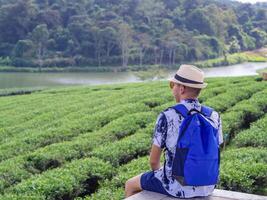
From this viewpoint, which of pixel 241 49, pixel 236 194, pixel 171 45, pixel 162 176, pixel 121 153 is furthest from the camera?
pixel 241 49

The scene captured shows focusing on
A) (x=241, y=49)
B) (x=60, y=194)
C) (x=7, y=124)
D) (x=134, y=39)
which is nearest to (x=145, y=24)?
(x=134, y=39)

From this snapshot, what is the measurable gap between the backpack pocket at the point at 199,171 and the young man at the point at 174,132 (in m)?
0.10

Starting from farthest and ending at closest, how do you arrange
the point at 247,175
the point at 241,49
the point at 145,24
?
the point at 241,49 < the point at 145,24 < the point at 247,175

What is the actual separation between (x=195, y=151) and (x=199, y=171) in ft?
0.70

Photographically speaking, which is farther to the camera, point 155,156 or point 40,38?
point 40,38

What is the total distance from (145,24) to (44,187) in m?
79.8

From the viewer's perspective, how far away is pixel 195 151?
450cm

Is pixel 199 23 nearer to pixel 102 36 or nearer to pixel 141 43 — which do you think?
pixel 141 43

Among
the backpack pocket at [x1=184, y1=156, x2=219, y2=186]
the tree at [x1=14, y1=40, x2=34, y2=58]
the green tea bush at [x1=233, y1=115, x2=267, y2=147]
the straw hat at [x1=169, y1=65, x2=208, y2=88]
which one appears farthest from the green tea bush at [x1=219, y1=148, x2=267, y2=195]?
the tree at [x1=14, y1=40, x2=34, y2=58]

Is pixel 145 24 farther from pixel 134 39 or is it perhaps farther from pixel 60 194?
pixel 60 194

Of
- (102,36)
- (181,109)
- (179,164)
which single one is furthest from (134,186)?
(102,36)

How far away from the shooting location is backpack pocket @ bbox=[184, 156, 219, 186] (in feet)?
14.8

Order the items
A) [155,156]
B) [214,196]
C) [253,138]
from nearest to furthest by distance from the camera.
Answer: [155,156] < [214,196] < [253,138]

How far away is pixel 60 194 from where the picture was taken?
6688mm
